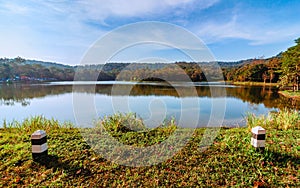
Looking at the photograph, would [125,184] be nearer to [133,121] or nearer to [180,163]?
[180,163]

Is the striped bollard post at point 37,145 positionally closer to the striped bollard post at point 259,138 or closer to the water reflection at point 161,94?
the striped bollard post at point 259,138

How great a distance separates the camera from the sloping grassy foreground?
7.02ft

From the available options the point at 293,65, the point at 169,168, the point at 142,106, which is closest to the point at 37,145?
the point at 169,168

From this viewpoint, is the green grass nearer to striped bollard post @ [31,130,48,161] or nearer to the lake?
the lake

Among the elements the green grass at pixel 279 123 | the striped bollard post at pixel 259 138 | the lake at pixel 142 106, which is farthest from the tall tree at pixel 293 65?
the striped bollard post at pixel 259 138

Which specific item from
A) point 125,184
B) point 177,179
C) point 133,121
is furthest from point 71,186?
point 133,121

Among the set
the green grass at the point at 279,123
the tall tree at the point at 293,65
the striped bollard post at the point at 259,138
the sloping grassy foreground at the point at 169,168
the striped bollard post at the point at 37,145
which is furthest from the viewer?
the tall tree at the point at 293,65

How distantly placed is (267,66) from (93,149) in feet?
115

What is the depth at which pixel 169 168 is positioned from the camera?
7.88ft

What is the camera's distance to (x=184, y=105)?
902 cm

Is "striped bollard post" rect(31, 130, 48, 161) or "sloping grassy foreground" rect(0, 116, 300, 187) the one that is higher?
"striped bollard post" rect(31, 130, 48, 161)

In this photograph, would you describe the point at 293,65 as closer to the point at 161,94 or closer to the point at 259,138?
the point at 161,94

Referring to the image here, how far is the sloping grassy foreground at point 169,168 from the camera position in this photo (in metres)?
2.14

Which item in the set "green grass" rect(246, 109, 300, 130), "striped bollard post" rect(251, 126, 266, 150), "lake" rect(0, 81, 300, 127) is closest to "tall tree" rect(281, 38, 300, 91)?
"lake" rect(0, 81, 300, 127)
